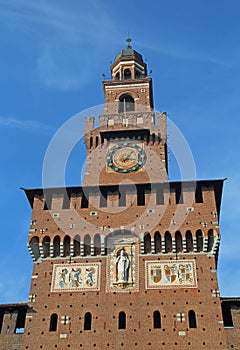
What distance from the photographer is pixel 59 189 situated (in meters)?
26.9

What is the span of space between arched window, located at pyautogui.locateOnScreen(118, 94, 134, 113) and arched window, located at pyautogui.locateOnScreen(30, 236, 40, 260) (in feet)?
40.7

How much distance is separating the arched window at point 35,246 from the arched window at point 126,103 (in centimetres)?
1241

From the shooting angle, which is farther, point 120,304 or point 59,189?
point 59,189

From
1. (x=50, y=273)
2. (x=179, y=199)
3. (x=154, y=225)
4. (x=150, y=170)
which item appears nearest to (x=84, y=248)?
(x=50, y=273)

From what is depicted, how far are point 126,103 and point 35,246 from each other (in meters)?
13.6

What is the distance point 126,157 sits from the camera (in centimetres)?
3053

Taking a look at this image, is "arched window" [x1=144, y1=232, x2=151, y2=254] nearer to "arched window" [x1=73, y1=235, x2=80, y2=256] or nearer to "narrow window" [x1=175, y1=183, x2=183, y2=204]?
"narrow window" [x1=175, y1=183, x2=183, y2=204]

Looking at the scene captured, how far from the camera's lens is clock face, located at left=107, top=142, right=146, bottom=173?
98.5ft

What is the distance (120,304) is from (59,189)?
7010 mm

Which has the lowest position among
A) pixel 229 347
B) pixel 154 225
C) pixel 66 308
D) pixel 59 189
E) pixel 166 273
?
pixel 229 347

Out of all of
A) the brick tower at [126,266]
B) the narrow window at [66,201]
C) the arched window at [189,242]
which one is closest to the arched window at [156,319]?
the brick tower at [126,266]

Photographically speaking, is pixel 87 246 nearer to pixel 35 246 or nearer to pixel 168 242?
pixel 35 246

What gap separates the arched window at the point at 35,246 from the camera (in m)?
24.9

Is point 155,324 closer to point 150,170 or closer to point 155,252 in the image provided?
point 155,252
